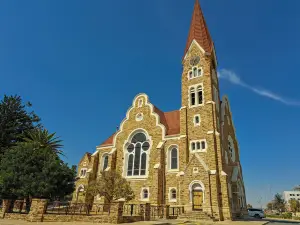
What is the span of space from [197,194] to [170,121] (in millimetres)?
11576

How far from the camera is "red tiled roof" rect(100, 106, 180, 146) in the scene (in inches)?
1117

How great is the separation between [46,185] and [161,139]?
44.5ft

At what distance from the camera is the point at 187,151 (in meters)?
25.0

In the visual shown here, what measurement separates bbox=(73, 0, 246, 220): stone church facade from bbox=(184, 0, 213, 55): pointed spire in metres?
0.14

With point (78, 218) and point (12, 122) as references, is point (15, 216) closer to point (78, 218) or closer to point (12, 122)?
point (78, 218)

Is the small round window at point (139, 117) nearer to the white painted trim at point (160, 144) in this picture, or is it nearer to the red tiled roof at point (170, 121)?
the red tiled roof at point (170, 121)

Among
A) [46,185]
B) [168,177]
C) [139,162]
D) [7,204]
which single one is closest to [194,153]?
[168,177]

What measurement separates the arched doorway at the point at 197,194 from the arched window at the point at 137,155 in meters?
6.91

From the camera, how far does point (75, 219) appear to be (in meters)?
15.8

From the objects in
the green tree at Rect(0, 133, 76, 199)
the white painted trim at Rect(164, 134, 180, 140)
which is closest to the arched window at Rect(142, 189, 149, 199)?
the white painted trim at Rect(164, 134, 180, 140)

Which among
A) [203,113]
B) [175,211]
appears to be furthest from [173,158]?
[203,113]

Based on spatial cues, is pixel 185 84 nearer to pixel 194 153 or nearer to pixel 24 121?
pixel 194 153

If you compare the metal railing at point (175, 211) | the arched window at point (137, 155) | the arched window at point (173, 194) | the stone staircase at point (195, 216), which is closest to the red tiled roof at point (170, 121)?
the arched window at point (137, 155)

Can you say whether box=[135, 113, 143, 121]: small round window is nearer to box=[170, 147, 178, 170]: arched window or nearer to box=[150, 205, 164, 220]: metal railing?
box=[170, 147, 178, 170]: arched window
